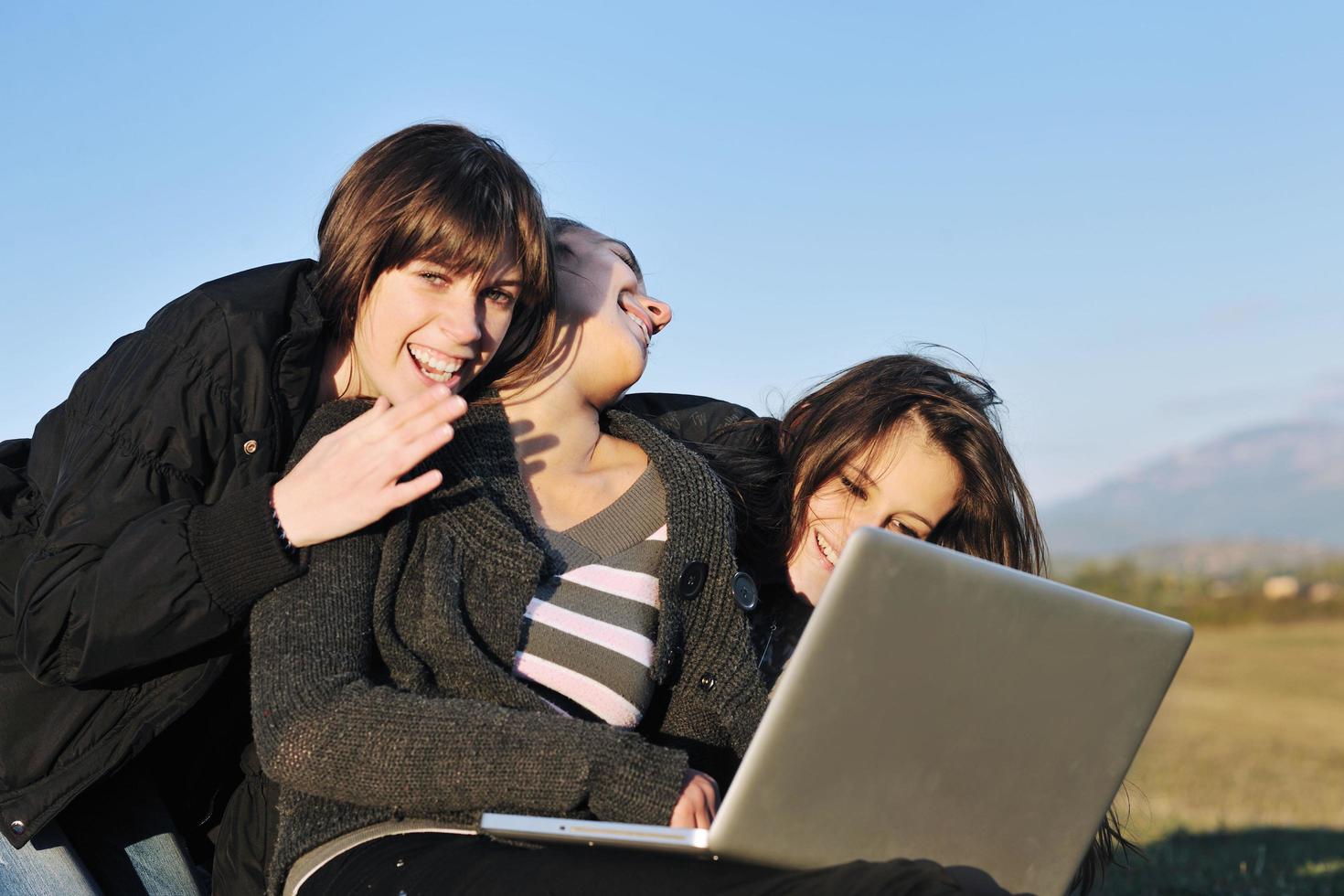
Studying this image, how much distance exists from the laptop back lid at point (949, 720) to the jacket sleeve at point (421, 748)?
1.30 feet

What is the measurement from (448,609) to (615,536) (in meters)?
0.52

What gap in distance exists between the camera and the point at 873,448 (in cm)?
362

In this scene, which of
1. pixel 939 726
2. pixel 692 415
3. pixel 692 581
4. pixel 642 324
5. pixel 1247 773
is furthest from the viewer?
pixel 1247 773

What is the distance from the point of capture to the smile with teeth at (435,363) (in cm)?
290

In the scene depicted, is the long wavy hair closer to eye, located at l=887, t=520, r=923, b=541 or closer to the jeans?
eye, located at l=887, t=520, r=923, b=541

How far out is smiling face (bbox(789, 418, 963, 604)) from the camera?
3.56m

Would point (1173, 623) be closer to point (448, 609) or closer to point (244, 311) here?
point (448, 609)

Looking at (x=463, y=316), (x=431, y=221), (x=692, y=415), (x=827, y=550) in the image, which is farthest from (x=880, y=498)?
(x=431, y=221)

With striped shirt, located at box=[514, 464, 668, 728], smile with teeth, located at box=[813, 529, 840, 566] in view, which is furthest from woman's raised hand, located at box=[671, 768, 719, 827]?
smile with teeth, located at box=[813, 529, 840, 566]

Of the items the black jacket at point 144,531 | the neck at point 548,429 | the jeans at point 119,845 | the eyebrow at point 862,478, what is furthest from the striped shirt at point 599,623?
the jeans at point 119,845

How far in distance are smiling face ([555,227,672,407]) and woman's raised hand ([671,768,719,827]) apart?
109 centimetres

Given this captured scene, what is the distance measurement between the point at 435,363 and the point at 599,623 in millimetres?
655

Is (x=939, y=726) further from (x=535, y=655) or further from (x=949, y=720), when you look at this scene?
(x=535, y=655)

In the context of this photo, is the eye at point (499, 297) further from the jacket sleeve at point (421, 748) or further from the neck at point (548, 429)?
the jacket sleeve at point (421, 748)
